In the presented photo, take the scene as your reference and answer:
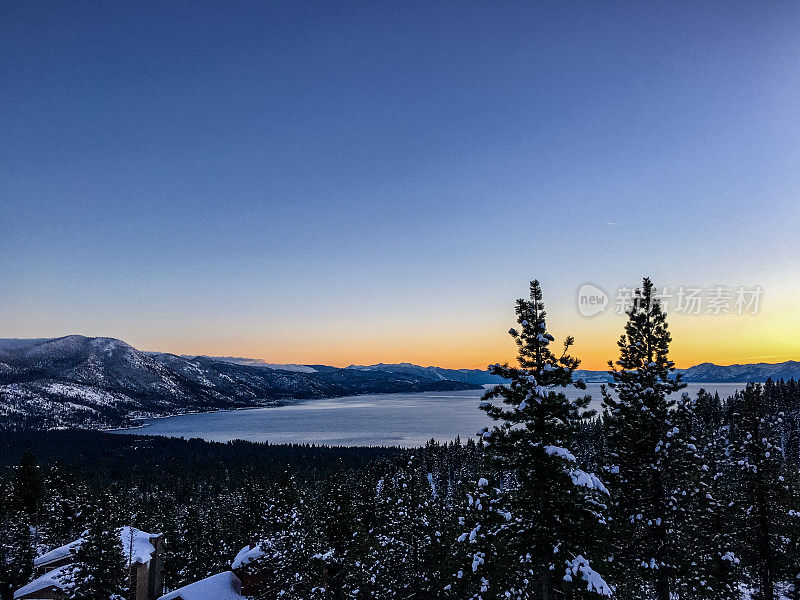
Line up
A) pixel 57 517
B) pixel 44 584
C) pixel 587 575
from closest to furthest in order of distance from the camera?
pixel 587 575 → pixel 44 584 → pixel 57 517

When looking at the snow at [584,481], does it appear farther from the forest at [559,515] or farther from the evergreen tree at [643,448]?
the evergreen tree at [643,448]

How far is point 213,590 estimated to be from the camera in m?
41.6

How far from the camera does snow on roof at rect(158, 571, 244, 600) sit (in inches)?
1582

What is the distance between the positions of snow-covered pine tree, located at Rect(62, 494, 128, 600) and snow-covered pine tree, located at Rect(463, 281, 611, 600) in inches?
1307

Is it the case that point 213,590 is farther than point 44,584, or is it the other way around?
point 213,590

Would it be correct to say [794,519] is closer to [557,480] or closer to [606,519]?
[606,519]

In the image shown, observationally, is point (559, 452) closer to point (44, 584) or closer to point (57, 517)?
point (44, 584)

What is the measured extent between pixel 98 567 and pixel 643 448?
129 ft

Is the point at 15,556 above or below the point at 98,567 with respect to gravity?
below

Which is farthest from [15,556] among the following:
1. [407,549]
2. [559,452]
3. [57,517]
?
[559,452]

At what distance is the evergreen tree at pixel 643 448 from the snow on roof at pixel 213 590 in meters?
37.6

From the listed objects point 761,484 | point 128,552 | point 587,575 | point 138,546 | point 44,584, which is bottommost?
point 44,584

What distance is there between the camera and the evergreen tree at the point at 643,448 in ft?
61.0

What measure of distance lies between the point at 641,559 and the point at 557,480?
28.1 ft
